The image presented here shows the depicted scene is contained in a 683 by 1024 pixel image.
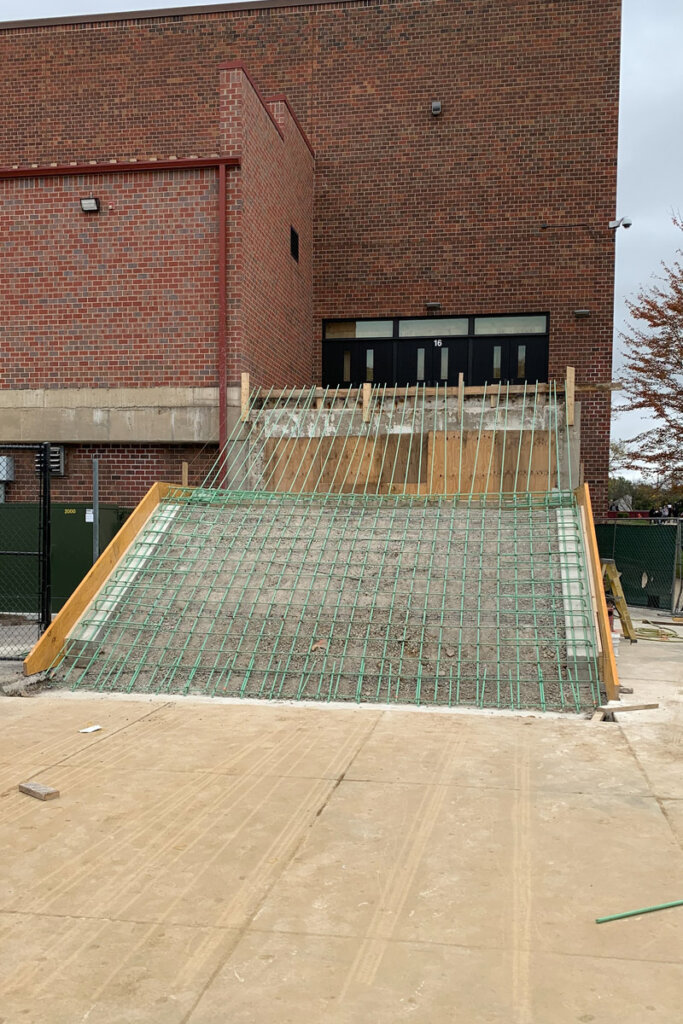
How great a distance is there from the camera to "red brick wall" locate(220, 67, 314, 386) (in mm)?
14523

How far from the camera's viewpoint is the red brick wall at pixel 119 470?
1476cm

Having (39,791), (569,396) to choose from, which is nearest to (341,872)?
(39,791)

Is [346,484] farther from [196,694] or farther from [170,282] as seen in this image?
[196,694]

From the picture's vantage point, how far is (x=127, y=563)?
1058cm

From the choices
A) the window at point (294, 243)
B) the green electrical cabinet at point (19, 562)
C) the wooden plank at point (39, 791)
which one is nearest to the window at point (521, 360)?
the window at point (294, 243)

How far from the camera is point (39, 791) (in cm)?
534

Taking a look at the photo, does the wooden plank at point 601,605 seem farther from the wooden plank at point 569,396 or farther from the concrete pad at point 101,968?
the concrete pad at point 101,968

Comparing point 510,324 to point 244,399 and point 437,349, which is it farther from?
point 244,399

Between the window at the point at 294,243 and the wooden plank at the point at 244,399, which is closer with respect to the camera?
the wooden plank at the point at 244,399

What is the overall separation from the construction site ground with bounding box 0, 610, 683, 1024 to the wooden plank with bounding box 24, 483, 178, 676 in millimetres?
1739

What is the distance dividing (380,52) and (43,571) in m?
15.4

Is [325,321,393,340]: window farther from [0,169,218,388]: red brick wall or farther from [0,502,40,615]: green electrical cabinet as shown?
[0,502,40,615]: green electrical cabinet

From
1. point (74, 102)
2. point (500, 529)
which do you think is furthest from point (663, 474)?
point (74, 102)

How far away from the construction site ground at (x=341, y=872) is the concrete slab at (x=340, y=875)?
12 mm
